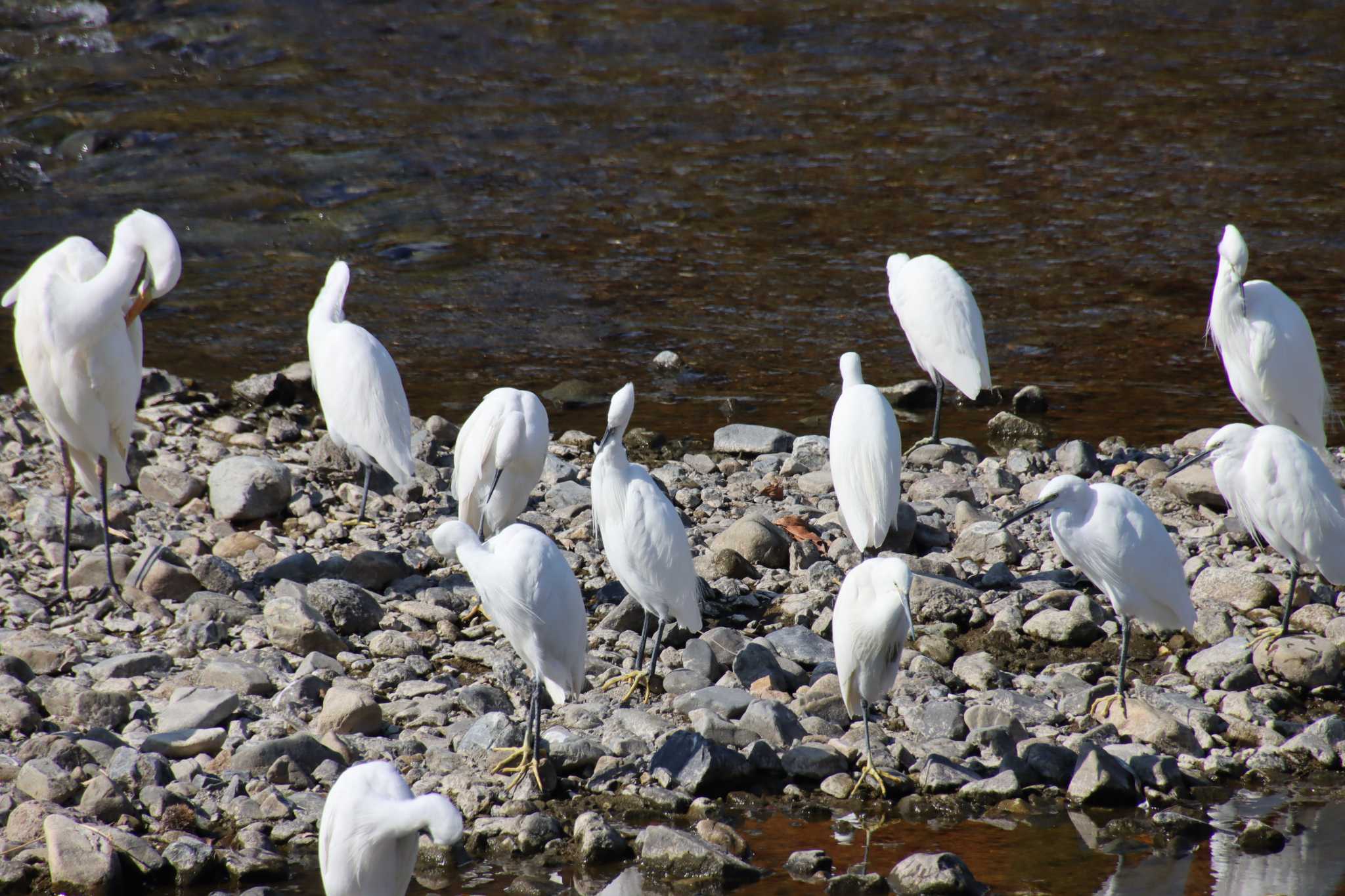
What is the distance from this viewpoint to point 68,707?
548 cm

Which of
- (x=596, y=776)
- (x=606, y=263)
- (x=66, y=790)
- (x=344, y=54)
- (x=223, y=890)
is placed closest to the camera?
(x=223, y=890)

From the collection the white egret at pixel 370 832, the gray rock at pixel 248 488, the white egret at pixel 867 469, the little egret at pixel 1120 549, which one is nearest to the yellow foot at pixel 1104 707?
the little egret at pixel 1120 549

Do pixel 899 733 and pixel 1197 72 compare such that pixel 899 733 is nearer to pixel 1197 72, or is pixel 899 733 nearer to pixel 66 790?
pixel 66 790

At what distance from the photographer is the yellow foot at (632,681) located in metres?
5.92

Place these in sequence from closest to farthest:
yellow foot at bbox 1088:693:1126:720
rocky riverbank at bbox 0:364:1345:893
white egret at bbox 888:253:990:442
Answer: rocky riverbank at bbox 0:364:1345:893 < yellow foot at bbox 1088:693:1126:720 < white egret at bbox 888:253:990:442

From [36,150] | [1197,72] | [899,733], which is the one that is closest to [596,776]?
[899,733]

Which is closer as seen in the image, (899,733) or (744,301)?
(899,733)

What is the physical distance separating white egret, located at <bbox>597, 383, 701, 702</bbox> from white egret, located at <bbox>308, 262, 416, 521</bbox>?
1611 millimetres

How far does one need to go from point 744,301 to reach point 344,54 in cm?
1151

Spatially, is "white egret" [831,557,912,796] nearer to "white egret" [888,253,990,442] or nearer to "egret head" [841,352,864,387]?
"egret head" [841,352,864,387]

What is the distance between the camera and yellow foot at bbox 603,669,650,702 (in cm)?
592

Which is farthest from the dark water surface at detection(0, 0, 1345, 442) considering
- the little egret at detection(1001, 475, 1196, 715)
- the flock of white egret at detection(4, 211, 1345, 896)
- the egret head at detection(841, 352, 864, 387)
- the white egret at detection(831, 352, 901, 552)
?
the little egret at detection(1001, 475, 1196, 715)

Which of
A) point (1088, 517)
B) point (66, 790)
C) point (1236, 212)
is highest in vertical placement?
point (1088, 517)

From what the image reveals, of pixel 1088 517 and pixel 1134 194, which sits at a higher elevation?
pixel 1088 517
